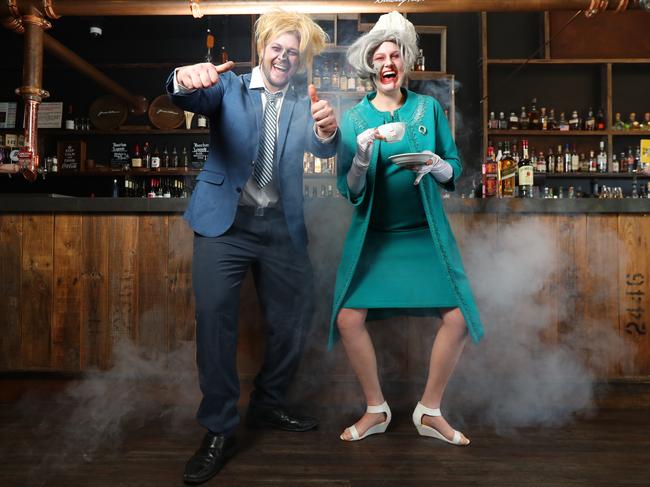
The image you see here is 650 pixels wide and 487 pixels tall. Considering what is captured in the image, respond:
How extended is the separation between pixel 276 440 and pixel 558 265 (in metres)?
1.33

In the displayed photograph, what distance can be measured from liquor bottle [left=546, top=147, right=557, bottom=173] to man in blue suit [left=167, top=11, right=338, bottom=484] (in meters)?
3.48

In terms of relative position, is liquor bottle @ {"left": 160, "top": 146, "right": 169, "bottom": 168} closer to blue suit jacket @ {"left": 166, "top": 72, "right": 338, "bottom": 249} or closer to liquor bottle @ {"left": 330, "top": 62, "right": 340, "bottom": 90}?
liquor bottle @ {"left": 330, "top": 62, "right": 340, "bottom": 90}

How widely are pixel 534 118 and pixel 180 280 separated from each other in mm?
3830

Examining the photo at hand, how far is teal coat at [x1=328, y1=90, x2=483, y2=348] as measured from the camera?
171cm

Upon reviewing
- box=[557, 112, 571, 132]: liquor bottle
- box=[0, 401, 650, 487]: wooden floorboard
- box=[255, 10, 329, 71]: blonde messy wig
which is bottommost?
box=[0, 401, 650, 487]: wooden floorboard

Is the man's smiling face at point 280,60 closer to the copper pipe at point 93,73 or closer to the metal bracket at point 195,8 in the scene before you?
the metal bracket at point 195,8

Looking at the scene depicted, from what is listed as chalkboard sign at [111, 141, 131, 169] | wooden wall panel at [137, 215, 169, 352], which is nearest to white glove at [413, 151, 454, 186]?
wooden wall panel at [137, 215, 169, 352]

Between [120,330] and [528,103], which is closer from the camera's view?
[120,330]

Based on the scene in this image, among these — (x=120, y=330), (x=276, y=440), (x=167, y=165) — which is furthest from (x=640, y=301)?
(x=167, y=165)

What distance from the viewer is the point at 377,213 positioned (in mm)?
1793

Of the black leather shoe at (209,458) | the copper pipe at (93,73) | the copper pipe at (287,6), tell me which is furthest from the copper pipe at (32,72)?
the black leather shoe at (209,458)

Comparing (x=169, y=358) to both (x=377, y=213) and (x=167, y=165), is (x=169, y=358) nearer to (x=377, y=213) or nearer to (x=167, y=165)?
(x=377, y=213)

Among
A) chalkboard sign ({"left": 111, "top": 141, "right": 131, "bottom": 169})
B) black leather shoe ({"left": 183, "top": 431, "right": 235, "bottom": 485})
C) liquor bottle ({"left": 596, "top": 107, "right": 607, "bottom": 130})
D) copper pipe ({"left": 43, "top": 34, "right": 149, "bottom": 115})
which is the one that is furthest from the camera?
chalkboard sign ({"left": 111, "top": 141, "right": 131, "bottom": 169})

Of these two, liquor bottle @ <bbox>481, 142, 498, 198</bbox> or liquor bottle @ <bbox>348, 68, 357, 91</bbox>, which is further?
liquor bottle @ <bbox>348, 68, 357, 91</bbox>
